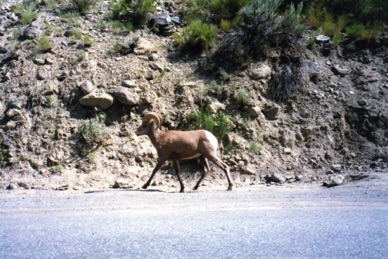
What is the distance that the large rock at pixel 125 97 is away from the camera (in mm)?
13977

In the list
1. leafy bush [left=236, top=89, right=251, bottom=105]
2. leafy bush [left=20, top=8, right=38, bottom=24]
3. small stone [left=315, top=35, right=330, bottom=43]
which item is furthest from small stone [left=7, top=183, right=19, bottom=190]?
small stone [left=315, top=35, right=330, bottom=43]

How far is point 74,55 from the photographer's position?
1567 centimetres

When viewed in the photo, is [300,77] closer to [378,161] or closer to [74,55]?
[378,161]

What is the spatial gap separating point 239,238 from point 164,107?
8851 mm

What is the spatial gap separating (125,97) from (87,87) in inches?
47.7

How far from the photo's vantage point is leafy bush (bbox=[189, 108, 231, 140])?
1363 cm

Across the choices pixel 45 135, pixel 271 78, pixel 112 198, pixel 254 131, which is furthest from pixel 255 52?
pixel 112 198

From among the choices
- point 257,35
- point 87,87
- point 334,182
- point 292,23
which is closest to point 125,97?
point 87,87

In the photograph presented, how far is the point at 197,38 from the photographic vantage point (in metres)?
16.6

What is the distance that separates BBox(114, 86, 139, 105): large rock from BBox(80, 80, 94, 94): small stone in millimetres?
760

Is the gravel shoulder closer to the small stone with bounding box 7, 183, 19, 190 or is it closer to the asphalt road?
the asphalt road

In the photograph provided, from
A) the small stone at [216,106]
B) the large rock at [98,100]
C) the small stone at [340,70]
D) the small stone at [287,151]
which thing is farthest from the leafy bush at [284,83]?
the large rock at [98,100]

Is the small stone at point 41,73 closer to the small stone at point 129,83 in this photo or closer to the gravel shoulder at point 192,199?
the small stone at point 129,83

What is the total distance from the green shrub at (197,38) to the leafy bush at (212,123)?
3.40m
